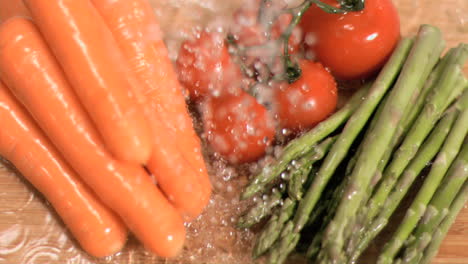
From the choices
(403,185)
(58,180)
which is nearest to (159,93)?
(58,180)

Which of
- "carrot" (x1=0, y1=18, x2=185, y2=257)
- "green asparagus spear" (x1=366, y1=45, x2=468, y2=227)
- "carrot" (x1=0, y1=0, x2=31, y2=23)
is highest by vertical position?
"carrot" (x1=0, y1=0, x2=31, y2=23)

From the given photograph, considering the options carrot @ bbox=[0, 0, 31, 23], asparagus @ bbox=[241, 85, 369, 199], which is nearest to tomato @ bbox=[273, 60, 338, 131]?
asparagus @ bbox=[241, 85, 369, 199]

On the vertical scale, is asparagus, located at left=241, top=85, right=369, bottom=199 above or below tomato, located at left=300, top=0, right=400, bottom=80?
below

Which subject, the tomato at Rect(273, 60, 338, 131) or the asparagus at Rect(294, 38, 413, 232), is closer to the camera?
the asparagus at Rect(294, 38, 413, 232)

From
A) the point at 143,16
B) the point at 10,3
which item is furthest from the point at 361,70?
the point at 10,3

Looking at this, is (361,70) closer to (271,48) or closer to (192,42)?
(271,48)

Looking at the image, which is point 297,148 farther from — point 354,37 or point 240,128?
point 354,37

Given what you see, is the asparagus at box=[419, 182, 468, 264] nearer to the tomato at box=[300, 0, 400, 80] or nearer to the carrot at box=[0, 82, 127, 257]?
the tomato at box=[300, 0, 400, 80]
